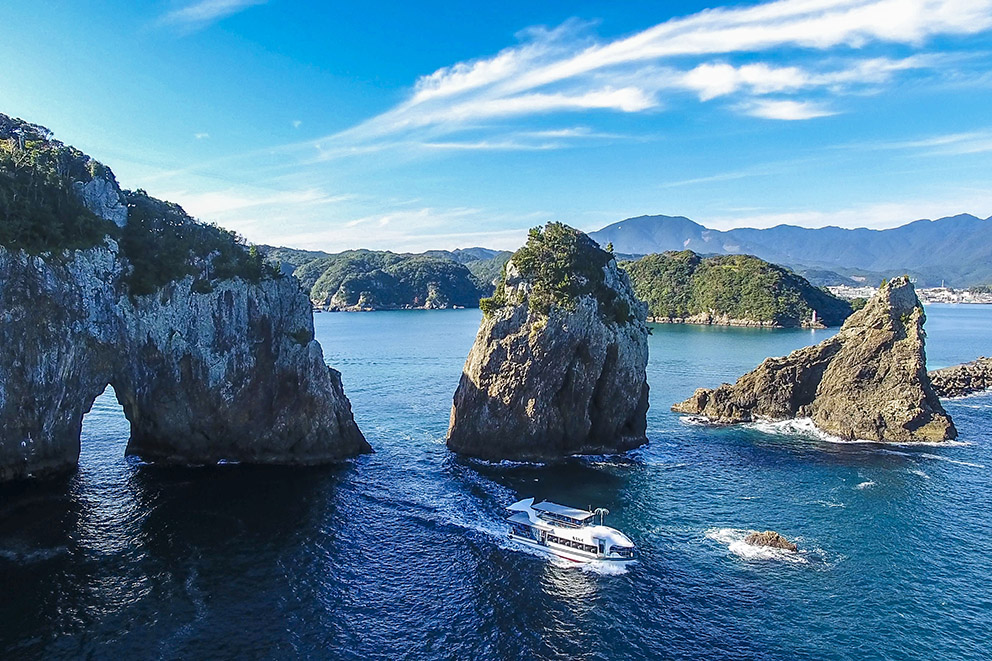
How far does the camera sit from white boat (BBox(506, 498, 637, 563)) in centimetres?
4453

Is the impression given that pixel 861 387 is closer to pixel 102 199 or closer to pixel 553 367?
pixel 553 367

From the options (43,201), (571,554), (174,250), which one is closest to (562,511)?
(571,554)

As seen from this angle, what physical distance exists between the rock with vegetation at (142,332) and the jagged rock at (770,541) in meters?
39.4

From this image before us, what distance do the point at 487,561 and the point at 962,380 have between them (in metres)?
103

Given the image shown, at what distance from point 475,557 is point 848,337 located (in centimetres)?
6490

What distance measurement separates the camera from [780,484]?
59219 millimetres

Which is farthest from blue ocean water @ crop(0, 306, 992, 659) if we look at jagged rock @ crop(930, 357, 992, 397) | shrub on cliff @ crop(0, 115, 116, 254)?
jagged rock @ crop(930, 357, 992, 397)

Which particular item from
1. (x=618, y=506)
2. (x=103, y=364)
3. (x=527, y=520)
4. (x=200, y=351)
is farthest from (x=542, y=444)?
(x=103, y=364)

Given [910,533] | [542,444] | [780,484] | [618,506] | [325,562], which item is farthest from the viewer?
[542,444]

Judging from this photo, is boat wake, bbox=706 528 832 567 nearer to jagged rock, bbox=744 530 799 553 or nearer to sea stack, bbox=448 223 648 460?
jagged rock, bbox=744 530 799 553

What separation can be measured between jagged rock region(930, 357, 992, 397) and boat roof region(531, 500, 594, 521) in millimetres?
86641

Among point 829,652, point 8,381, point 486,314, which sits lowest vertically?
point 829,652

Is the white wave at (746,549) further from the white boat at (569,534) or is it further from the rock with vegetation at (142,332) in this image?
the rock with vegetation at (142,332)

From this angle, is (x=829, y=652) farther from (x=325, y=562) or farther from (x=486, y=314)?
(x=486, y=314)
